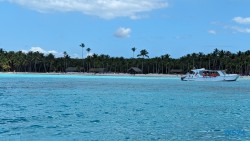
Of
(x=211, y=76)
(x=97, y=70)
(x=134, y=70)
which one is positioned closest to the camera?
(x=211, y=76)

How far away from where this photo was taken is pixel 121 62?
14738 centimetres

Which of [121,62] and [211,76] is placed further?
[121,62]

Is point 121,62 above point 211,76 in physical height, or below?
above

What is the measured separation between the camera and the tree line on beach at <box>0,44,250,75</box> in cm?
13138

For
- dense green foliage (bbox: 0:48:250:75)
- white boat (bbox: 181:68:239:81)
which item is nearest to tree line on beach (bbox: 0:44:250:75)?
dense green foliage (bbox: 0:48:250:75)

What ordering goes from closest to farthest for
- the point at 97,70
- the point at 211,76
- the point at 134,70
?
the point at 211,76, the point at 134,70, the point at 97,70

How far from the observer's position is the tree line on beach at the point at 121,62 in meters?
131

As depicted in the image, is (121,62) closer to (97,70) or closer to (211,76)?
(97,70)

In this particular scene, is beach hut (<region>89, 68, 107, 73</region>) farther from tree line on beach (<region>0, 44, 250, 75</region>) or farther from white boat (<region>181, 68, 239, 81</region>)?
white boat (<region>181, 68, 239, 81</region>)

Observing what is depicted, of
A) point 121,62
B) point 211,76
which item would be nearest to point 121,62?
point 121,62

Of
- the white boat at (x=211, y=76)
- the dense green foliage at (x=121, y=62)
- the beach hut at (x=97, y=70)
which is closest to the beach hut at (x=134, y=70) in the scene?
the dense green foliage at (x=121, y=62)

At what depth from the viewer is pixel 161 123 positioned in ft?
57.2

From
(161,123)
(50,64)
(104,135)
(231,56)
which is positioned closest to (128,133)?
(104,135)

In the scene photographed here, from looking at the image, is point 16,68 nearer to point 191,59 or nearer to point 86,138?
point 191,59
